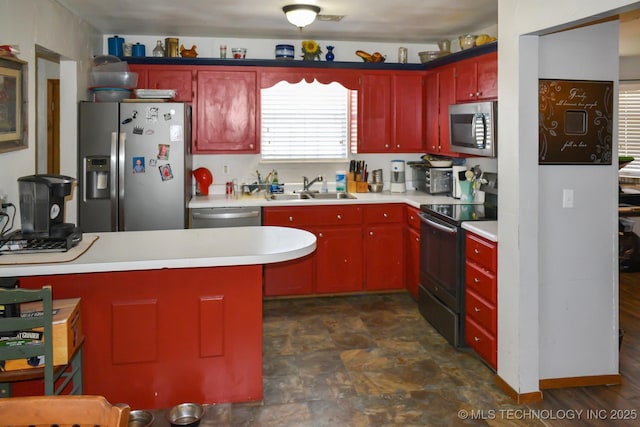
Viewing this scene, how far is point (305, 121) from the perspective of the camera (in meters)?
5.79

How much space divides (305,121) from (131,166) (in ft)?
6.11

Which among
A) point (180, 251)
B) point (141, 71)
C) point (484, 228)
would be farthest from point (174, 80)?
point (484, 228)

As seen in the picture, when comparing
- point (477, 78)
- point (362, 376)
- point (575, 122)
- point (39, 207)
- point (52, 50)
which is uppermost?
point (52, 50)

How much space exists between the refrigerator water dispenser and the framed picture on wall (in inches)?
41.9

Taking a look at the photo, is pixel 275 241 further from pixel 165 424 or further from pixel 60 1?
pixel 60 1

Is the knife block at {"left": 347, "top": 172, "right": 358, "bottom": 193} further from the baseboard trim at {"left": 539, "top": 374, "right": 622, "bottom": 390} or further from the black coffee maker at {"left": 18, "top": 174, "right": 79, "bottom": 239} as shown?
Answer: the black coffee maker at {"left": 18, "top": 174, "right": 79, "bottom": 239}

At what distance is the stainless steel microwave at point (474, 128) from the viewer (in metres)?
4.16

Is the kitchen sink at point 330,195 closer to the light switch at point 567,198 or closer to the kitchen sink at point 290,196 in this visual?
the kitchen sink at point 290,196

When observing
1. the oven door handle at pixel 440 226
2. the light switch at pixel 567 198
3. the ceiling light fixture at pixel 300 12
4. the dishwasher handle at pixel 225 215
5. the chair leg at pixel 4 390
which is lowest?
the chair leg at pixel 4 390

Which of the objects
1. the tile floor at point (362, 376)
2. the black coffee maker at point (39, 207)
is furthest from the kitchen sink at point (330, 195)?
the black coffee maker at point (39, 207)

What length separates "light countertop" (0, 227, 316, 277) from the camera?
2.70m

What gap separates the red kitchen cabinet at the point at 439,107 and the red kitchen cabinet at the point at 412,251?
67 cm

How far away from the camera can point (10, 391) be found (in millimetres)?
2820

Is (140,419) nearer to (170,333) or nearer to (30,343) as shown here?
(170,333)
